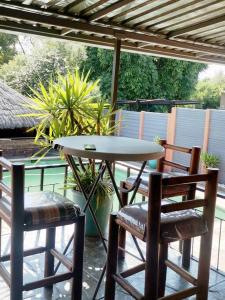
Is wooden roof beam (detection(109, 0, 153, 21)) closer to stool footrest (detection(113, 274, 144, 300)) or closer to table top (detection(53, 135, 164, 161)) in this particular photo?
table top (detection(53, 135, 164, 161))

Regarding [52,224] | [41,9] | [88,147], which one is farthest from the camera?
[41,9]

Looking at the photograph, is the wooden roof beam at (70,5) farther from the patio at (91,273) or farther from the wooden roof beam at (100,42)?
the patio at (91,273)

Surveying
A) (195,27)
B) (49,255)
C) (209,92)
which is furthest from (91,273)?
(209,92)

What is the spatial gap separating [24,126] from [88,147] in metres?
8.98

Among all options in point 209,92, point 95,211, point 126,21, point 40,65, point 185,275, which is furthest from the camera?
point 209,92

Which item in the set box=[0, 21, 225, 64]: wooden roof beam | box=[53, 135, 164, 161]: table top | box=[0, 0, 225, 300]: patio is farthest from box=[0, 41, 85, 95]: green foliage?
box=[53, 135, 164, 161]: table top

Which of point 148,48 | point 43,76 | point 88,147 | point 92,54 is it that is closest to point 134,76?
point 92,54

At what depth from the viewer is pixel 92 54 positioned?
1533cm

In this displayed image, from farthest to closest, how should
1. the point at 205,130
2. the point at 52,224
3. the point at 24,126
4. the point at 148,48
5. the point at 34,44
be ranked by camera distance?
the point at 34,44 < the point at 24,126 < the point at 205,130 < the point at 148,48 < the point at 52,224

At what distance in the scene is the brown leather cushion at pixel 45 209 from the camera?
183 centimetres

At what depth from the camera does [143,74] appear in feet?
50.2

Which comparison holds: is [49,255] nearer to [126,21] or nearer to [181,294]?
[181,294]

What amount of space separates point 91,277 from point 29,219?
95 centimetres

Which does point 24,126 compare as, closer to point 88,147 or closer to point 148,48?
point 148,48
